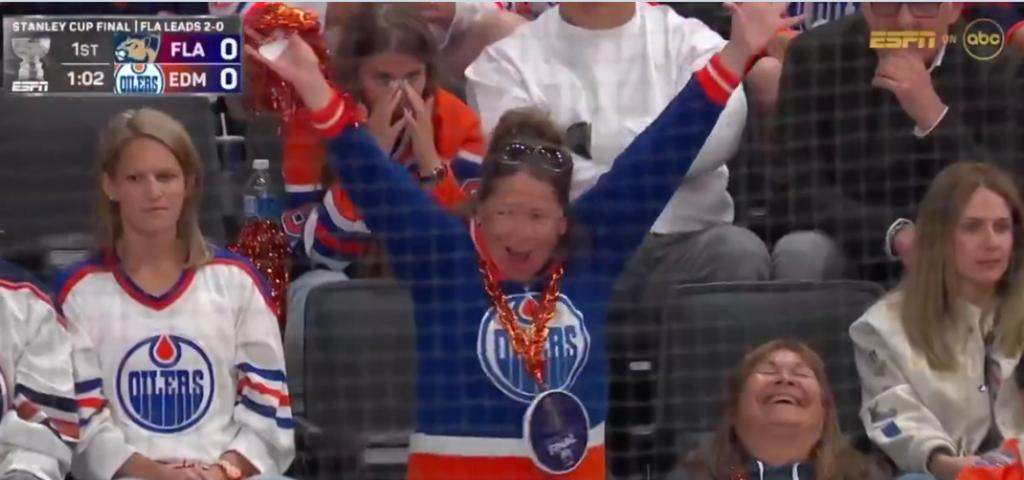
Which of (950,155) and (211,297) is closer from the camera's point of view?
(211,297)

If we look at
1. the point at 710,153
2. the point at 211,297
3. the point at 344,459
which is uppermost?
the point at 710,153

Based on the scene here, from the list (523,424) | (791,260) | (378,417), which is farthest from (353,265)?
(791,260)

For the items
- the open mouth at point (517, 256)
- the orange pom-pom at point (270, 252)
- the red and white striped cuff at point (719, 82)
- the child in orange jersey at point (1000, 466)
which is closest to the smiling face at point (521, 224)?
the open mouth at point (517, 256)

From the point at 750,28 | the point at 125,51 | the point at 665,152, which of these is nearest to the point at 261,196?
the point at 125,51

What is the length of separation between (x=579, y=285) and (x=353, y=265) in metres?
0.36

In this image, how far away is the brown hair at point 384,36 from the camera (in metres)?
2.58

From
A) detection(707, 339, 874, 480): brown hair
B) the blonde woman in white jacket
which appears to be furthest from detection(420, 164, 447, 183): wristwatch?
the blonde woman in white jacket

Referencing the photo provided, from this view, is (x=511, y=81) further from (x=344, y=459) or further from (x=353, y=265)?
(x=344, y=459)

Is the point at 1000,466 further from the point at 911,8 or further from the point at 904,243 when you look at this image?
the point at 911,8

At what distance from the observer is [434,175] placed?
2.55m

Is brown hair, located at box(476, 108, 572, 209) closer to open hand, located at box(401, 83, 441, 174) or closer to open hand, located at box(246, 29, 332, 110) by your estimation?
open hand, located at box(401, 83, 441, 174)

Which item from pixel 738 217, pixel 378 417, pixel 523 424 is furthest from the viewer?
pixel 738 217

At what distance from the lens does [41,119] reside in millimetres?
2646

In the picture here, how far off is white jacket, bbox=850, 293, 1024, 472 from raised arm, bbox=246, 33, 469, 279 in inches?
21.6
